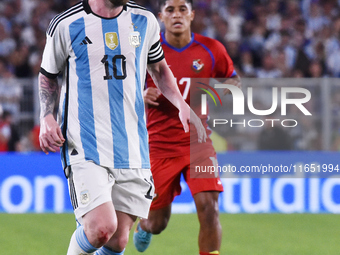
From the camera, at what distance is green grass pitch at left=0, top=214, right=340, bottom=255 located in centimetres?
534

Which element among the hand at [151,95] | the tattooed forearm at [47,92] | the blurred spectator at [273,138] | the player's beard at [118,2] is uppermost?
the player's beard at [118,2]

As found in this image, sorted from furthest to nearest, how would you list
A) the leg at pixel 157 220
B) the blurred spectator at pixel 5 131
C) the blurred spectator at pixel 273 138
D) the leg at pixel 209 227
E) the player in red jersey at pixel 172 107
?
the blurred spectator at pixel 5 131
the blurred spectator at pixel 273 138
the leg at pixel 157 220
the player in red jersey at pixel 172 107
the leg at pixel 209 227

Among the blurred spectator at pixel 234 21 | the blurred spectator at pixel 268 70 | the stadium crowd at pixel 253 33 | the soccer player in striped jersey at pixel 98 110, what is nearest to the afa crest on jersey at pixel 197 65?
the soccer player in striped jersey at pixel 98 110

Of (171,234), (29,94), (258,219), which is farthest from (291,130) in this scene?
(29,94)

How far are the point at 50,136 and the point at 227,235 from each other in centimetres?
346

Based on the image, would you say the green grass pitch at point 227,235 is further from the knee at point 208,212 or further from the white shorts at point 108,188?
the white shorts at point 108,188

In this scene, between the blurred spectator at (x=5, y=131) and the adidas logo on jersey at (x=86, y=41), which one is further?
the blurred spectator at (x=5, y=131)

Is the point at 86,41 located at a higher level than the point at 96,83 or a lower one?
higher


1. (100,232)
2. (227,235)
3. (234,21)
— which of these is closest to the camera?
(100,232)

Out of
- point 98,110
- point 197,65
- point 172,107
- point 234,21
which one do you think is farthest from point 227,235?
point 234,21

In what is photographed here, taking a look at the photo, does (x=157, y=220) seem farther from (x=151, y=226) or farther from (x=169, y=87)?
(x=169, y=87)

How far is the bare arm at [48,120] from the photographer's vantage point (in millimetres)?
3131

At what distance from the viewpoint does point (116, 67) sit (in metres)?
3.31

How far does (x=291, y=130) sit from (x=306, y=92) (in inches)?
25.0
